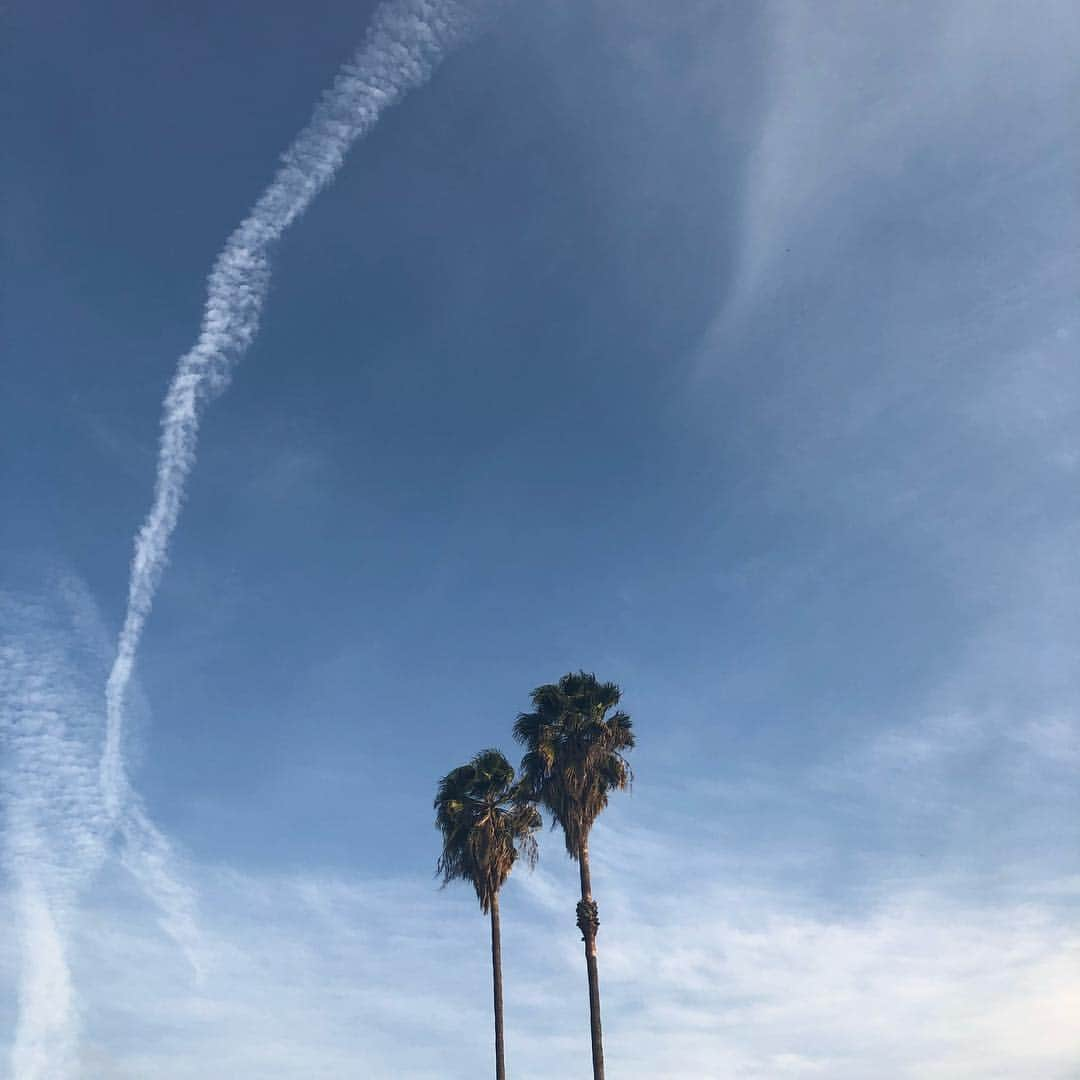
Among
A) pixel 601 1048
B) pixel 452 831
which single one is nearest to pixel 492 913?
pixel 452 831

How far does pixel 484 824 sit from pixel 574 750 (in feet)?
21.1

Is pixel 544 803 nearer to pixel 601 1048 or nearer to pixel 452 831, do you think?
Answer: pixel 452 831

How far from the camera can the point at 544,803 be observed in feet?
158

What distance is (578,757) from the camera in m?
47.9

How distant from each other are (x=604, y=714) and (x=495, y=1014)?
14.8 metres

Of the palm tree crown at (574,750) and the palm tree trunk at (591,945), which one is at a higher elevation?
the palm tree crown at (574,750)

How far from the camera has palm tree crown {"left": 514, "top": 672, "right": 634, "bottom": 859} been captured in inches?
1858

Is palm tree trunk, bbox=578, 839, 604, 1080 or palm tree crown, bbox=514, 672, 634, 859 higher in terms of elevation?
palm tree crown, bbox=514, 672, 634, 859

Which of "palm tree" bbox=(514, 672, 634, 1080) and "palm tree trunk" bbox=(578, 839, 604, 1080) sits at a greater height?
"palm tree" bbox=(514, 672, 634, 1080)

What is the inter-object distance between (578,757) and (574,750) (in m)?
0.40

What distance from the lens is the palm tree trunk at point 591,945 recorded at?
43000 mm

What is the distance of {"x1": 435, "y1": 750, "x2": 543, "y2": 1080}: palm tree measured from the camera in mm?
50406

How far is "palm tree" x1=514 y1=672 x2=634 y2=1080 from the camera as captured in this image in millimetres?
46750

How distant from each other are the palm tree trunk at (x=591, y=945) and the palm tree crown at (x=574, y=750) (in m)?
0.77
